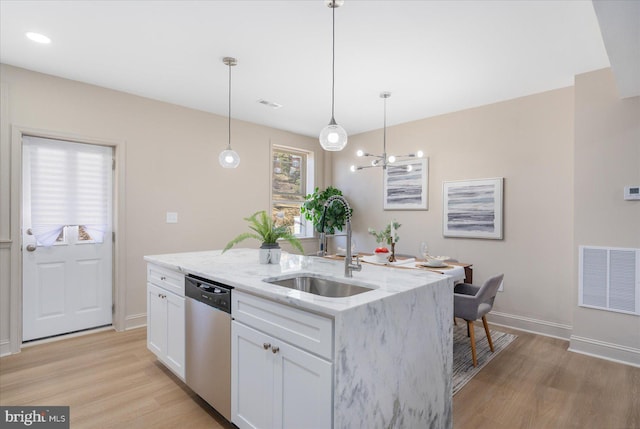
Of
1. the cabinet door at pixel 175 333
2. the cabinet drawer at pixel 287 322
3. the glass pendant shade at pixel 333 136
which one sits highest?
the glass pendant shade at pixel 333 136

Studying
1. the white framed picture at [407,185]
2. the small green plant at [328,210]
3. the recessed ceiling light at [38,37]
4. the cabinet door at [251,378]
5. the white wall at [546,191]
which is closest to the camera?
the cabinet door at [251,378]

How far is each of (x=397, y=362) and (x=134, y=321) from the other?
3357mm

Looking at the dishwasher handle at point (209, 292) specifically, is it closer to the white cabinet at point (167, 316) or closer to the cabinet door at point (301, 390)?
the white cabinet at point (167, 316)

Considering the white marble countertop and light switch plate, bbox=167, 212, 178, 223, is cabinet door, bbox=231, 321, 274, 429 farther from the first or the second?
light switch plate, bbox=167, 212, 178, 223

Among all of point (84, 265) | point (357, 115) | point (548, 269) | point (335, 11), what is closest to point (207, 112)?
point (357, 115)

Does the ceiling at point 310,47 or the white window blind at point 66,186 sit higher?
the ceiling at point 310,47

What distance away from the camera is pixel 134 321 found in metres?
3.74

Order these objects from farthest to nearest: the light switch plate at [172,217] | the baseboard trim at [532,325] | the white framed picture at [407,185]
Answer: the white framed picture at [407,185]
the light switch plate at [172,217]
the baseboard trim at [532,325]

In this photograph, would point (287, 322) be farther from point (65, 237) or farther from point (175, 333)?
point (65, 237)

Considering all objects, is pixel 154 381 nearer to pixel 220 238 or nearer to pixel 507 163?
pixel 220 238

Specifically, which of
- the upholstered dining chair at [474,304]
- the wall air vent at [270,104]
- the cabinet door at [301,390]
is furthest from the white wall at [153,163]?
the upholstered dining chair at [474,304]

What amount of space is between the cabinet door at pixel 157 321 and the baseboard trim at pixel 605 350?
3.73 metres

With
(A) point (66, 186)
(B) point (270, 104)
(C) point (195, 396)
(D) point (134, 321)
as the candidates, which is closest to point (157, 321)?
(C) point (195, 396)

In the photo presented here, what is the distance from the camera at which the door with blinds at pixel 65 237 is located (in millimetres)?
3207
